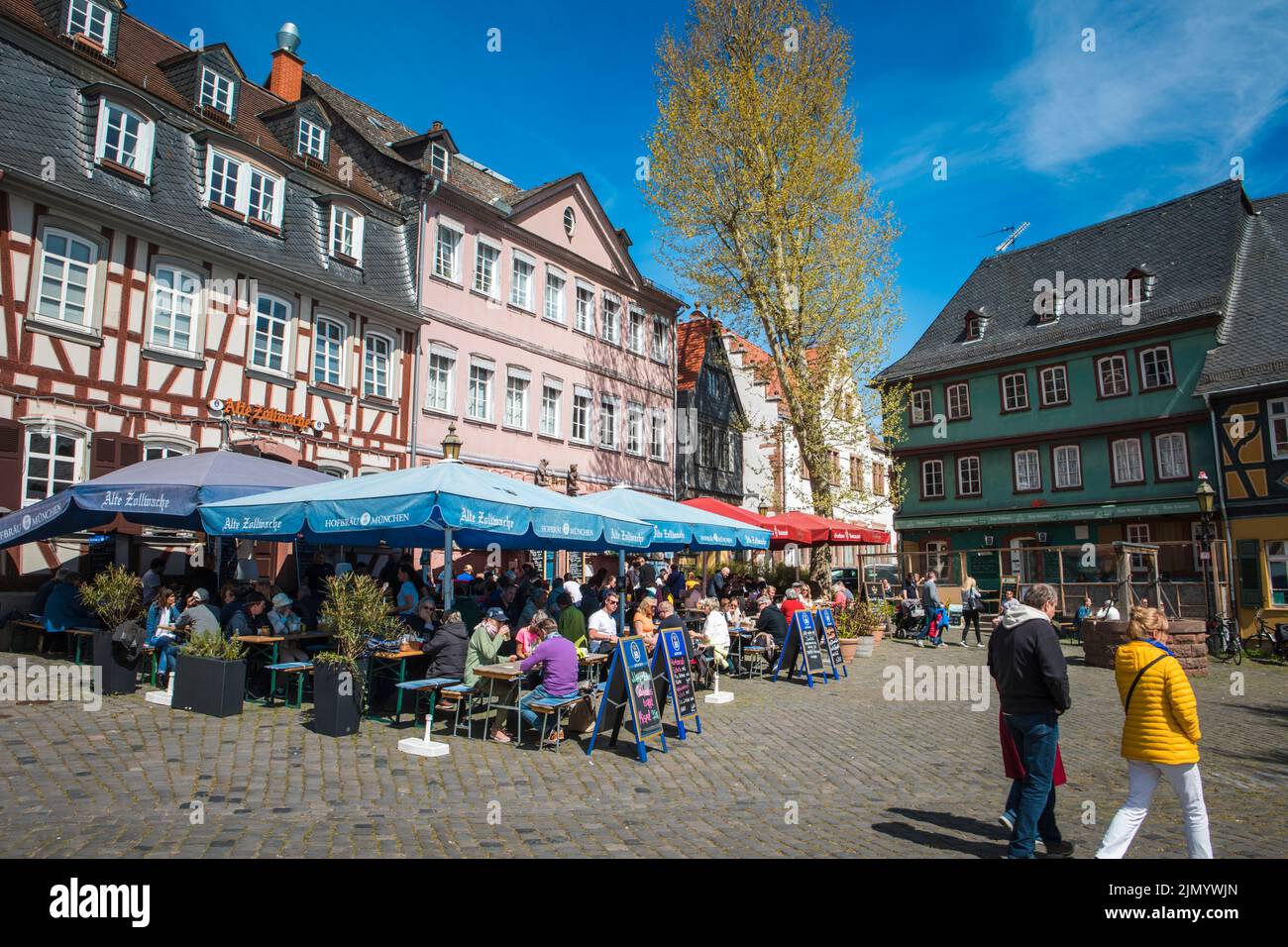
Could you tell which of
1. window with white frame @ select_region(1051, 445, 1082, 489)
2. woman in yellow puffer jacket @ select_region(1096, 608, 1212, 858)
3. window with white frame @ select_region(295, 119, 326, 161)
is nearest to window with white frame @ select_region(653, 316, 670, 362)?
window with white frame @ select_region(295, 119, 326, 161)

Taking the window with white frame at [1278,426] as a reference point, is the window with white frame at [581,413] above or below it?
above

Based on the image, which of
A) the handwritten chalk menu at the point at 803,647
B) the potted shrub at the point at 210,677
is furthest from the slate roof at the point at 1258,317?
the potted shrub at the point at 210,677

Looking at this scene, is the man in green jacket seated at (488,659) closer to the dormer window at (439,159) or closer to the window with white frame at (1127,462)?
the dormer window at (439,159)

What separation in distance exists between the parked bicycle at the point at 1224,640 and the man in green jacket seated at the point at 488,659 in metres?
16.8

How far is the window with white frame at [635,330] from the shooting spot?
29.8 meters

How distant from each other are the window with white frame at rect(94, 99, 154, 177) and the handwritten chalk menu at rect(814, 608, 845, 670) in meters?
15.2

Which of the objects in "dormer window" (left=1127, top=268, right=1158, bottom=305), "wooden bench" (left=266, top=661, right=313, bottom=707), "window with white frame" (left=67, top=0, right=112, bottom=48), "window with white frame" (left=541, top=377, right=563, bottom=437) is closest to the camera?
"wooden bench" (left=266, top=661, right=313, bottom=707)

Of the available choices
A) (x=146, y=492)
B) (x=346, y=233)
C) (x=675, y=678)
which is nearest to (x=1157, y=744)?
(x=675, y=678)

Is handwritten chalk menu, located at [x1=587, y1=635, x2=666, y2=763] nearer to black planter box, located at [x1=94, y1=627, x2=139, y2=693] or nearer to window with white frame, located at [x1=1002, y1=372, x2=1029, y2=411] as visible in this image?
black planter box, located at [x1=94, y1=627, x2=139, y2=693]

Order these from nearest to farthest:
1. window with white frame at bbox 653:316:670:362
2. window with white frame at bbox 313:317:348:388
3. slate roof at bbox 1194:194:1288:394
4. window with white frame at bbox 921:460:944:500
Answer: window with white frame at bbox 313:317:348:388, slate roof at bbox 1194:194:1288:394, window with white frame at bbox 653:316:670:362, window with white frame at bbox 921:460:944:500

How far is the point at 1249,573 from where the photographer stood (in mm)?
23438

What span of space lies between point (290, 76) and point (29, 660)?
58.7 feet

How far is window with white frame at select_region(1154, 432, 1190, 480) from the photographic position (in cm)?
2738

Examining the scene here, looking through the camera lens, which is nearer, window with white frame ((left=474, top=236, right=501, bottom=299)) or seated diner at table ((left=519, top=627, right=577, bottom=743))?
seated diner at table ((left=519, top=627, right=577, bottom=743))
